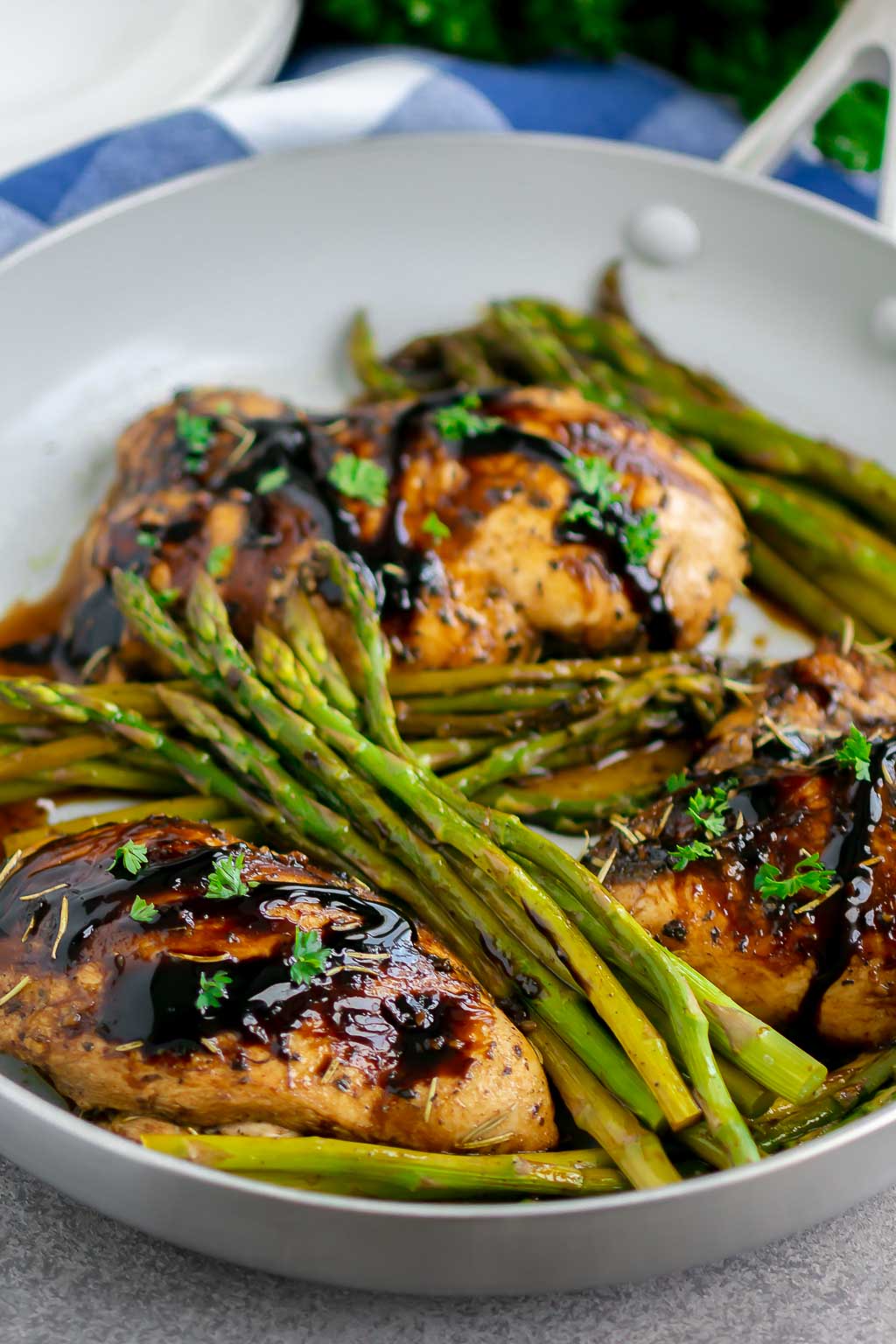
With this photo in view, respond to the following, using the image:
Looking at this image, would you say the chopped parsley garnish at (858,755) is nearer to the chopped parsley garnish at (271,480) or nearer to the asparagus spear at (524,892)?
the asparagus spear at (524,892)

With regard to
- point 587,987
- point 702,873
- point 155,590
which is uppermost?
point 702,873

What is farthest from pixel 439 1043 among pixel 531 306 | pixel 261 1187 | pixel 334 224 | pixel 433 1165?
pixel 334 224

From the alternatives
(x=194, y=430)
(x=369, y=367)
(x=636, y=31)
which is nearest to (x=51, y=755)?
(x=194, y=430)

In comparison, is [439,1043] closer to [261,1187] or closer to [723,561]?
[261,1187]

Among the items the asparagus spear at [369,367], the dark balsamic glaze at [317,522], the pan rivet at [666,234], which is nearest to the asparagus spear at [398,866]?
the dark balsamic glaze at [317,522]

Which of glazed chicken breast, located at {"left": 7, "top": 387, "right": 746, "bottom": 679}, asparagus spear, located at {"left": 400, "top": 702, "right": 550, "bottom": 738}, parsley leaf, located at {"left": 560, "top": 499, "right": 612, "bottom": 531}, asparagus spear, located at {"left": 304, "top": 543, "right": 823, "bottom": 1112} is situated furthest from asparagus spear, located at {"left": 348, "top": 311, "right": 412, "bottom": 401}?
asparagus spear, located at {"left": 304, "top": 543, "right": 823, "bottom": 1112}

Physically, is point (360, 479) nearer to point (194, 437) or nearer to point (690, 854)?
point (194, 437)

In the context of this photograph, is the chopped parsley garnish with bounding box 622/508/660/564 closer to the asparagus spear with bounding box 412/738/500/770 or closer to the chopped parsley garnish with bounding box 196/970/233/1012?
the asparagus spear with bounding box 412/738/500/770

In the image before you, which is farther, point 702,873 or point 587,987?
point 702,873
